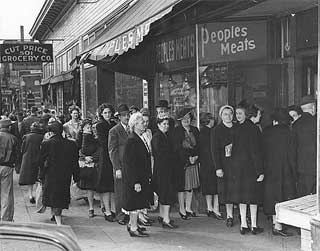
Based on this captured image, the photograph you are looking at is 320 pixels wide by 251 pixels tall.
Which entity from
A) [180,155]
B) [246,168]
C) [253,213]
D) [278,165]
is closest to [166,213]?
[180,155]

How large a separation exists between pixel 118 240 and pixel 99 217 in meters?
1.60

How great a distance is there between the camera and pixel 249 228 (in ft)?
24.1

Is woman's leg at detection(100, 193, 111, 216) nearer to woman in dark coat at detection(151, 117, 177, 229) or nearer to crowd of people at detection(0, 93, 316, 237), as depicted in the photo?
crowd of people at detection(0, 93, 316, 237)

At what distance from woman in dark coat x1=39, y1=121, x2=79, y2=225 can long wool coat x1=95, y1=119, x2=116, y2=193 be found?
61 centimetres

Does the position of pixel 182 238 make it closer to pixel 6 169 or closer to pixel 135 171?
pixel 135 171

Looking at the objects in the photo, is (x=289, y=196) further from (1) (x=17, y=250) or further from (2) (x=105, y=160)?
(1) (x=17, y=250)

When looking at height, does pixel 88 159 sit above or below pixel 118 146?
below

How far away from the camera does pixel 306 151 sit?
22.1ft

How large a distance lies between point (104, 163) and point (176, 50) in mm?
3889

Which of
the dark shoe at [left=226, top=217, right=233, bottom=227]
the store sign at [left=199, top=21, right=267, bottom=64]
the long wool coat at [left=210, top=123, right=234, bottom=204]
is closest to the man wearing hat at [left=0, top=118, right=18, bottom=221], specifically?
the long wool coat at [left=210, top=123, right=234, bottom=204]

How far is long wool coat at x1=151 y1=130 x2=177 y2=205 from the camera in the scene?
7625 millimetres

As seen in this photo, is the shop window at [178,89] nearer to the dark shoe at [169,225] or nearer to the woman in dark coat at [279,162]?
the dark shoe at [169,225]

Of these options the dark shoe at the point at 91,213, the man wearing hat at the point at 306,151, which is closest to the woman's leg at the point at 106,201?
the dark shoe at the point at 91,213

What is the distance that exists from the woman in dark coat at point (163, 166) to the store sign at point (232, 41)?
278 centimetres
